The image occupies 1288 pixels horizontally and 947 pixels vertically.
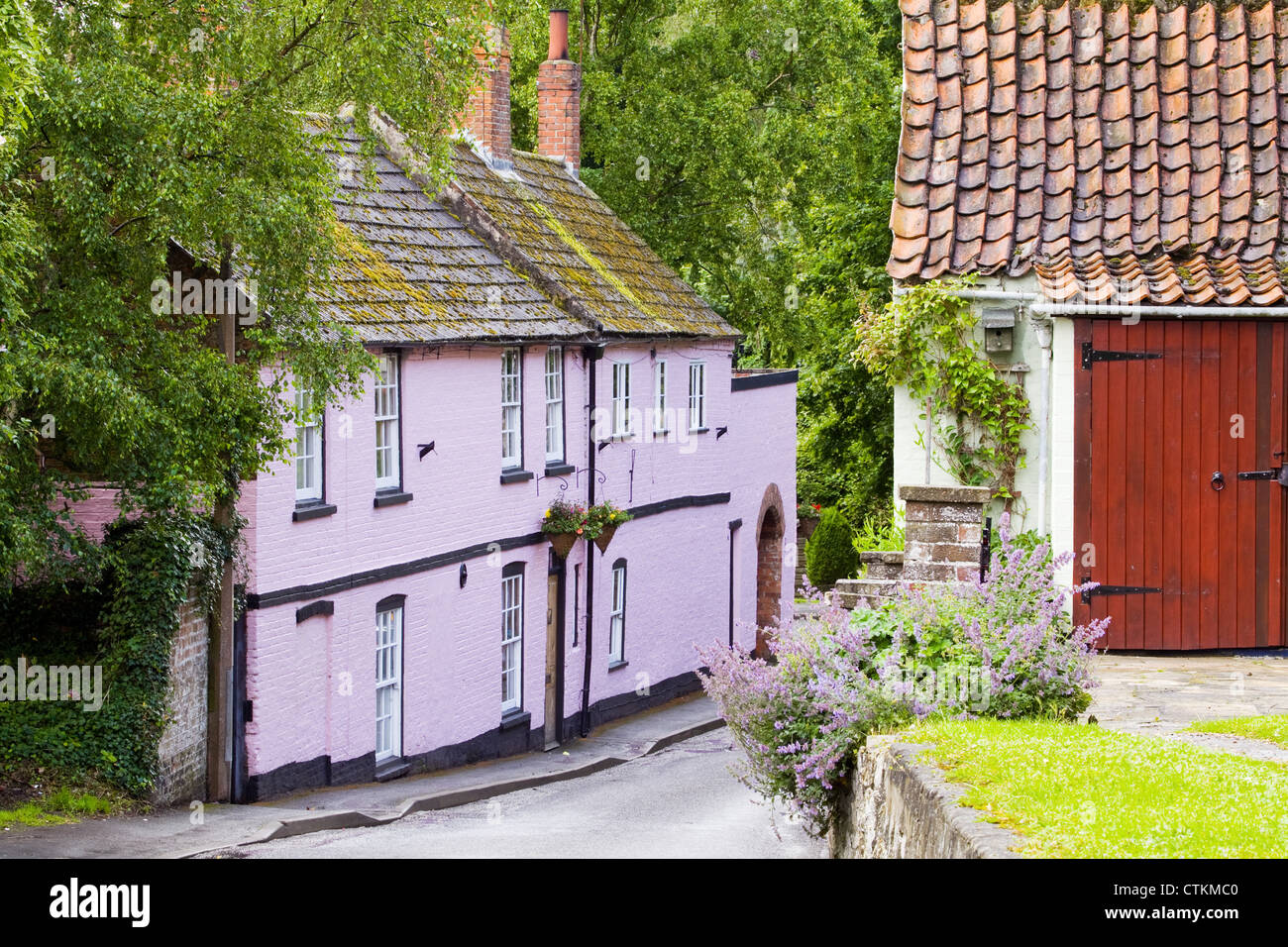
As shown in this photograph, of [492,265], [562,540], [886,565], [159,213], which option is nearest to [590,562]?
[562,540]

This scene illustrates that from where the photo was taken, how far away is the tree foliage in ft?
41.3

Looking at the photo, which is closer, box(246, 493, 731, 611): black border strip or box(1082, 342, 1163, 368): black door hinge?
box(1082, 342, 1163, 368): black door hinge

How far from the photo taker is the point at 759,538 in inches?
1330

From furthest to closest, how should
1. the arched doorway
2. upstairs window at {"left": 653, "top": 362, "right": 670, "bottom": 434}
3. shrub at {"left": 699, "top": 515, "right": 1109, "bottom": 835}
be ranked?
1. the arched doorway
2. upstairs window at {"left": 653, "top": 362, "right": 670, "bottom": 434}
3. shrub at {"left": 699, "top": 515, "right": 1109, "bottom": 835}

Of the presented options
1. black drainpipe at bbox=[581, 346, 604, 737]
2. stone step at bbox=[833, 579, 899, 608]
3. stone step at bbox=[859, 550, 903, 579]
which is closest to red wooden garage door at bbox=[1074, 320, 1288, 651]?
stone step at bbox=[859, 550, 903, 579]

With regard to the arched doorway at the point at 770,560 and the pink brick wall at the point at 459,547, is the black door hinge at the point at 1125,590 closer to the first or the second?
the pink brick wall at the point at 459,547

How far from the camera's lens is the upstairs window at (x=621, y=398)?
2623cm

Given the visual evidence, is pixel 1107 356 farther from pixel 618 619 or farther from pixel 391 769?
pixel 618 619

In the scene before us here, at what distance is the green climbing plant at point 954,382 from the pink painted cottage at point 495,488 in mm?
5867

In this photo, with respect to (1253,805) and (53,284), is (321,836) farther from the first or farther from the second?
(1253,805)

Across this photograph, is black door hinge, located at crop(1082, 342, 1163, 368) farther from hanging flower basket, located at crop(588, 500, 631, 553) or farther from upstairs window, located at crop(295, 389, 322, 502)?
hanging flower basket, located at crop(588, 500, 631, 553)

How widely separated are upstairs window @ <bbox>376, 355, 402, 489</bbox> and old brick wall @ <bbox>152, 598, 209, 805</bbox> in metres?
3.71

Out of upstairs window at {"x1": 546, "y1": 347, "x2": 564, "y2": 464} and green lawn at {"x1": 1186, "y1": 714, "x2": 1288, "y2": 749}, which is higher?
upstairs window at {"x1": 546, "y1": 347, "x2": 564, "y2": 464}

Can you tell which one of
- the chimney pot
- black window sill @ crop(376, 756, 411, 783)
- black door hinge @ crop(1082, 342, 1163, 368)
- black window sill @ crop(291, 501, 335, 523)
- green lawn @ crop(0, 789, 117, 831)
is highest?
the chimney pot
